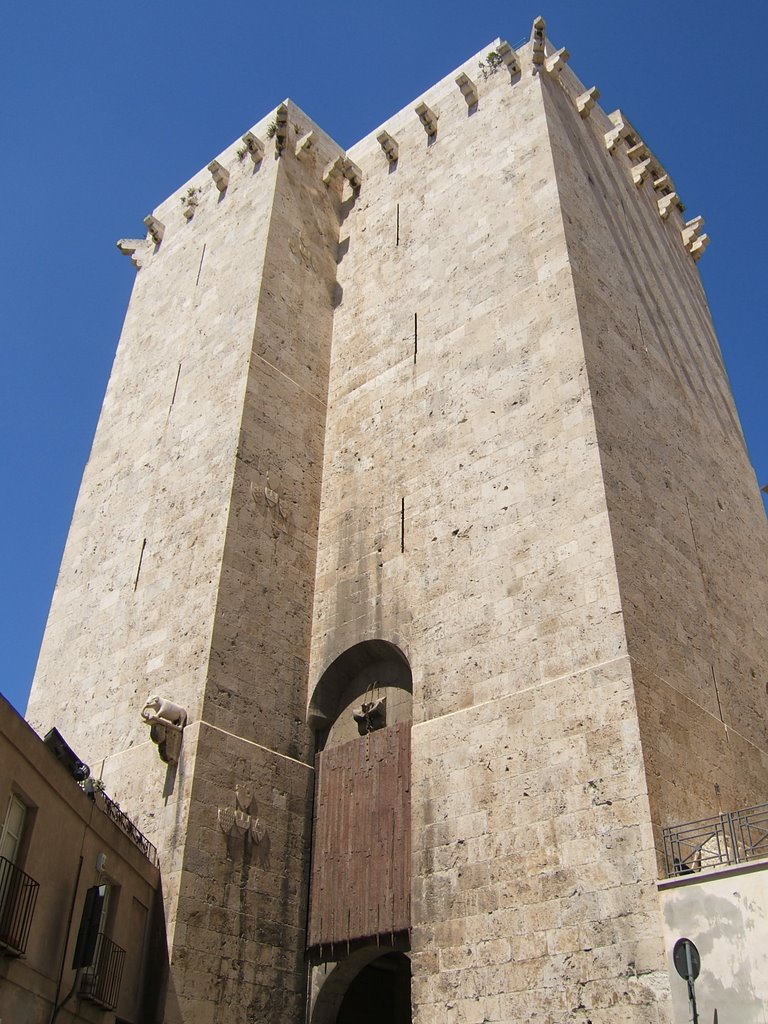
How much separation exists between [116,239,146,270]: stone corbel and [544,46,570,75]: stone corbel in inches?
386

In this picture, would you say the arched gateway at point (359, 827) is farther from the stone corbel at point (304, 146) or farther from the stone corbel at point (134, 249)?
the stone corbel at point (134, 249)

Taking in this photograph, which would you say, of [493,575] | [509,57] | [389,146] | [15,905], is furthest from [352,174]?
[15,905]

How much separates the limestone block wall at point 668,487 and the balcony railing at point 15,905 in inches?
233

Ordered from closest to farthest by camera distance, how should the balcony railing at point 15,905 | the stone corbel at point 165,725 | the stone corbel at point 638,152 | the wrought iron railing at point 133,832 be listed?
the balcony railing at point 15,905
the wrought iron railing at point 133,832
the stone corbel at point 165,725
the stone corbel at point 638,152

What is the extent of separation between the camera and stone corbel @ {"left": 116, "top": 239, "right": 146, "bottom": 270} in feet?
73.9

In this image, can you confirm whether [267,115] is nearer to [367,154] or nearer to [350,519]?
[367,154]

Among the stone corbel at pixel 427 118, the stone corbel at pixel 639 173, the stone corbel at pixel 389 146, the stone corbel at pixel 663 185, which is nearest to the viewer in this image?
the stone corbel at pixel 427 118

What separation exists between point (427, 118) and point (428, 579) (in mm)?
9913

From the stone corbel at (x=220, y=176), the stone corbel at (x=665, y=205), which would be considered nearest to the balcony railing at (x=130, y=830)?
the stone corbel at (x=220, y=176)

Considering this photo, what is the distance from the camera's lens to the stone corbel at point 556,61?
17406 mm

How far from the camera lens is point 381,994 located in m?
15.0

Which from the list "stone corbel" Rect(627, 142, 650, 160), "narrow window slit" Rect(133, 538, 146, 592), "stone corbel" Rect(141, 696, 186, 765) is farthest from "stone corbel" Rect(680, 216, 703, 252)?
"stone corbel" Rect(141, 696, 186, 765)

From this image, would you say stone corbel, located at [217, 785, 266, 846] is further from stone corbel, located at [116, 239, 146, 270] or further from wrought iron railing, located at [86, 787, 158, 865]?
stone corbel, located at [116, 239, 146, 270]

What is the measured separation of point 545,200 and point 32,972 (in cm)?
1241
